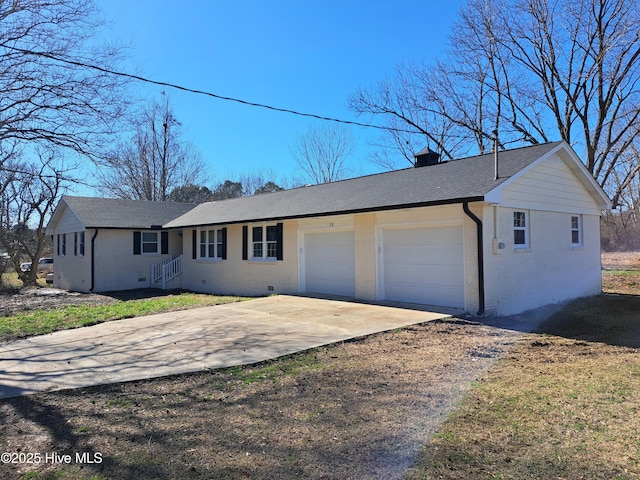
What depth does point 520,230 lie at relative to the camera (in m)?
10.8

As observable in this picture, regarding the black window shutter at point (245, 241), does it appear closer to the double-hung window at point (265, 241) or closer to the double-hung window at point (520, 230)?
the double-hung window at point (265, 241)

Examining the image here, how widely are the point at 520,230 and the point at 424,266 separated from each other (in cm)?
256

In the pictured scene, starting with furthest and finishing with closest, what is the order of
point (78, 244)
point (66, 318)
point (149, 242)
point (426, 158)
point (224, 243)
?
point (149, 242), point (78, 244), point (224, 243), point (426, 158), point (66, 318)

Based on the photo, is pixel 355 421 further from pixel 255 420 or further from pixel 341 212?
pixel 341 212

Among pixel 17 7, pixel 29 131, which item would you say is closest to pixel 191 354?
pixel 29 131

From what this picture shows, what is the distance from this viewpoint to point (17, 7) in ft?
26.3

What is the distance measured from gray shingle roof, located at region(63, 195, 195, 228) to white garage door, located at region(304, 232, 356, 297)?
942cm

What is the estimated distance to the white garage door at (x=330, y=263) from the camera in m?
12.9

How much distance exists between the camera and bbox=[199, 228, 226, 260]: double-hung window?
17362mm

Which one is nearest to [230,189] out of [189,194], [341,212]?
[189,194]

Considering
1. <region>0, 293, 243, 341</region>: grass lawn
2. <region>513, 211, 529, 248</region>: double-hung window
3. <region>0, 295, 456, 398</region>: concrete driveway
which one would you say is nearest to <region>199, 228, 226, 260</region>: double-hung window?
<region>0, 293, 243, 341</region>: grass lawn

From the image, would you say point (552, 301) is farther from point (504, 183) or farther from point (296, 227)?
point (296, 227)

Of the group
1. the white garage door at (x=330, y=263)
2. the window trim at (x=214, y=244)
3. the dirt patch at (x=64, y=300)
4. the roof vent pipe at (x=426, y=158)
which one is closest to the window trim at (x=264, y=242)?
the white garage door at (x=330, y=263)

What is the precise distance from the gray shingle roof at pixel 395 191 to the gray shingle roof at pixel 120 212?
2.97 meters
